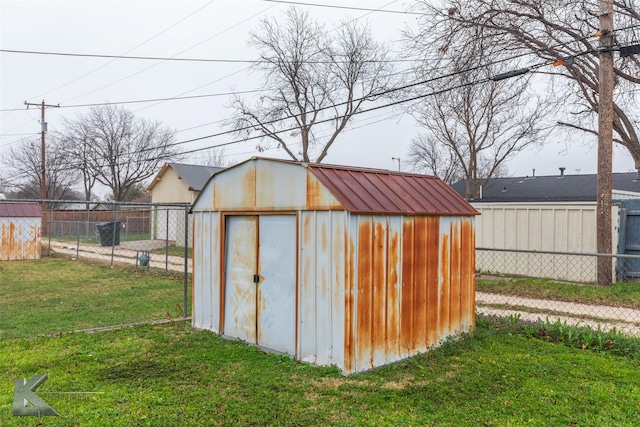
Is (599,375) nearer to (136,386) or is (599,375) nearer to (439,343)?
(439,343)

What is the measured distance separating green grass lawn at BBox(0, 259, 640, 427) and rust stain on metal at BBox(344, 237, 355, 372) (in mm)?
189

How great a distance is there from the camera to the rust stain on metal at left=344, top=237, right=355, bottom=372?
181 inches

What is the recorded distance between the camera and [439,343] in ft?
18.5

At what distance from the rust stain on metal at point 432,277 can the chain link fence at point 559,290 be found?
5.83 feet

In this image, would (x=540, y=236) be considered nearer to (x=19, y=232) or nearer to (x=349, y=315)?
(x=349, y=315)

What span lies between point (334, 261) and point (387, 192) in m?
1.22

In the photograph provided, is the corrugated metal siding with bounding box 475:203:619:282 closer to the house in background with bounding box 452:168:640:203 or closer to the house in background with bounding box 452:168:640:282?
the house in background with bounding box 452:168:640:282

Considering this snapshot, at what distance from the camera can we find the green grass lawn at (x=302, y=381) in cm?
372

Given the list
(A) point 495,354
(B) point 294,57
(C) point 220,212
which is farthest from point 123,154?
(A) point 495,354

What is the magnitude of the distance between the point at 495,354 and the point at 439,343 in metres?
0.66

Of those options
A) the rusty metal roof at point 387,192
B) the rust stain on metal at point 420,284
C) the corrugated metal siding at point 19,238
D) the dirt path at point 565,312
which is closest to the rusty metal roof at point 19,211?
the corrugated metal siding at point 19,238

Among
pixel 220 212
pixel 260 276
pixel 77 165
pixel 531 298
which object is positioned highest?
pixel 77 165

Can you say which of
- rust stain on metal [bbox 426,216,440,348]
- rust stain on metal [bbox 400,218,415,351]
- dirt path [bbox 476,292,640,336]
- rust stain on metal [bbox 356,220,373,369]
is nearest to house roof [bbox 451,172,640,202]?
dirt path [bbox 476,292,640,336]

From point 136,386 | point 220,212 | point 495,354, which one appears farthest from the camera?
point 220,212
